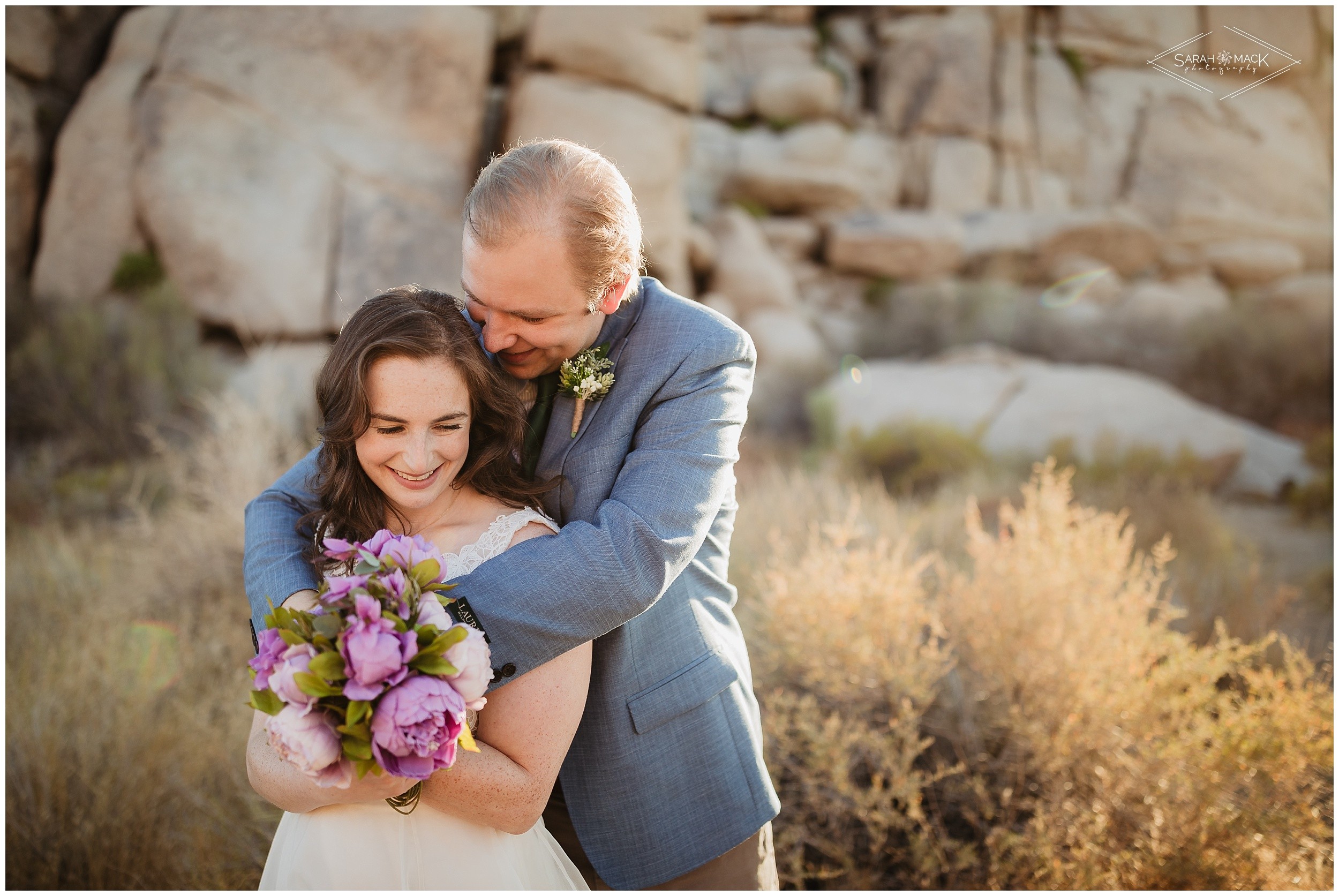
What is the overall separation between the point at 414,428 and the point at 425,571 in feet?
1.92

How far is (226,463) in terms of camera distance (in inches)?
252

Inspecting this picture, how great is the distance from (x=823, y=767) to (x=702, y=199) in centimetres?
1641

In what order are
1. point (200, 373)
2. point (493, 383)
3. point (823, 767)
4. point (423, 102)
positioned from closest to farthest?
point (493, 383), point (823, 767), point (200, 373), point (423, 102)

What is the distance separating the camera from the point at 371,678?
1.42 meters

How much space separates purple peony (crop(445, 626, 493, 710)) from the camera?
149cm

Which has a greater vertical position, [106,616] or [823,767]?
[823,767]

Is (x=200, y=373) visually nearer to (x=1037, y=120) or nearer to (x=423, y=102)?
(x=423, y=102)

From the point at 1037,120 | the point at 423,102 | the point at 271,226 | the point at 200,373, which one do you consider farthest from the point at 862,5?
the point at 200,373

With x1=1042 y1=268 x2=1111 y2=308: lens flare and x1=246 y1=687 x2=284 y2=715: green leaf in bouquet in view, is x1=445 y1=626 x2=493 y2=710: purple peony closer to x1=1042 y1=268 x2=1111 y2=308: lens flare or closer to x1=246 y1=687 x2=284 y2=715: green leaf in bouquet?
x1=246 y1=687 x2=284 y2=715: green leaf in bouquet

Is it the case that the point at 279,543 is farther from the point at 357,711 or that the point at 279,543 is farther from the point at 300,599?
the point at 357,711

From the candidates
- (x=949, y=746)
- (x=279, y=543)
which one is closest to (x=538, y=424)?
(x=279, y=543)

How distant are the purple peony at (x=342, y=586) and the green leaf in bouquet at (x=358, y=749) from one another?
239 millimetres

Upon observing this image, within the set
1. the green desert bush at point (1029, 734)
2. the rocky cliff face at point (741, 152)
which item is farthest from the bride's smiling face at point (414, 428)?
the rocky cliff face at point (741, 152)

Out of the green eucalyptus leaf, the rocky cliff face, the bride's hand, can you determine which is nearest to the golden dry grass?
the bride's hand
